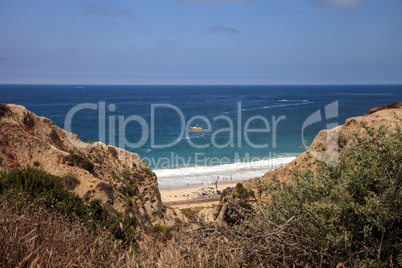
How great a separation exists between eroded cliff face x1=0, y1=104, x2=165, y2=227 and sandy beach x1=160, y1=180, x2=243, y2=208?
44.4 feet

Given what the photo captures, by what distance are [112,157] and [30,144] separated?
6.64 meters

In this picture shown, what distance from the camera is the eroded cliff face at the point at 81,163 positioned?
14.2 meters

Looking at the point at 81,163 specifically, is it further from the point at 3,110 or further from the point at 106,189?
the point at 3,110

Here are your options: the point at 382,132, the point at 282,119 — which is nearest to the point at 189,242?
the point at 382,132

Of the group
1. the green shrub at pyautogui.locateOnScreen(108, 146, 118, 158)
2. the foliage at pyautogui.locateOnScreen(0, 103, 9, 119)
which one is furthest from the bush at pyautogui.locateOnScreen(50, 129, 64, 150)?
the green shrub at pyautogui.locateOnScreen(108, 146, 118, 158)

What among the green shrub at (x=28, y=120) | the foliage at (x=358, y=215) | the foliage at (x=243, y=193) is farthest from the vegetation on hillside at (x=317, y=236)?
the foliage at (x=243, y=193)

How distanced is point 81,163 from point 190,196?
22988 mm

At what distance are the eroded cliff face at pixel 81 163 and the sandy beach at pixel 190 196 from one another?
1354 cm

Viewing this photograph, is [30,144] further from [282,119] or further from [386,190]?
[282,119]

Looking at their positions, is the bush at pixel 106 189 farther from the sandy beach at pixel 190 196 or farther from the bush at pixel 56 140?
the sandy beach at pixel 190 196

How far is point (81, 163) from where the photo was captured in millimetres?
15742

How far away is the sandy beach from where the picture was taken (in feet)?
115

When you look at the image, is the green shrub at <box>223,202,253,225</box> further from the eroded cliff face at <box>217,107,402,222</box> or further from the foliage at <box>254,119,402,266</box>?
Answer: the eroded cliff face at <box>217,107,402,222</box>

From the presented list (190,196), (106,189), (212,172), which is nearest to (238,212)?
(106,189)
